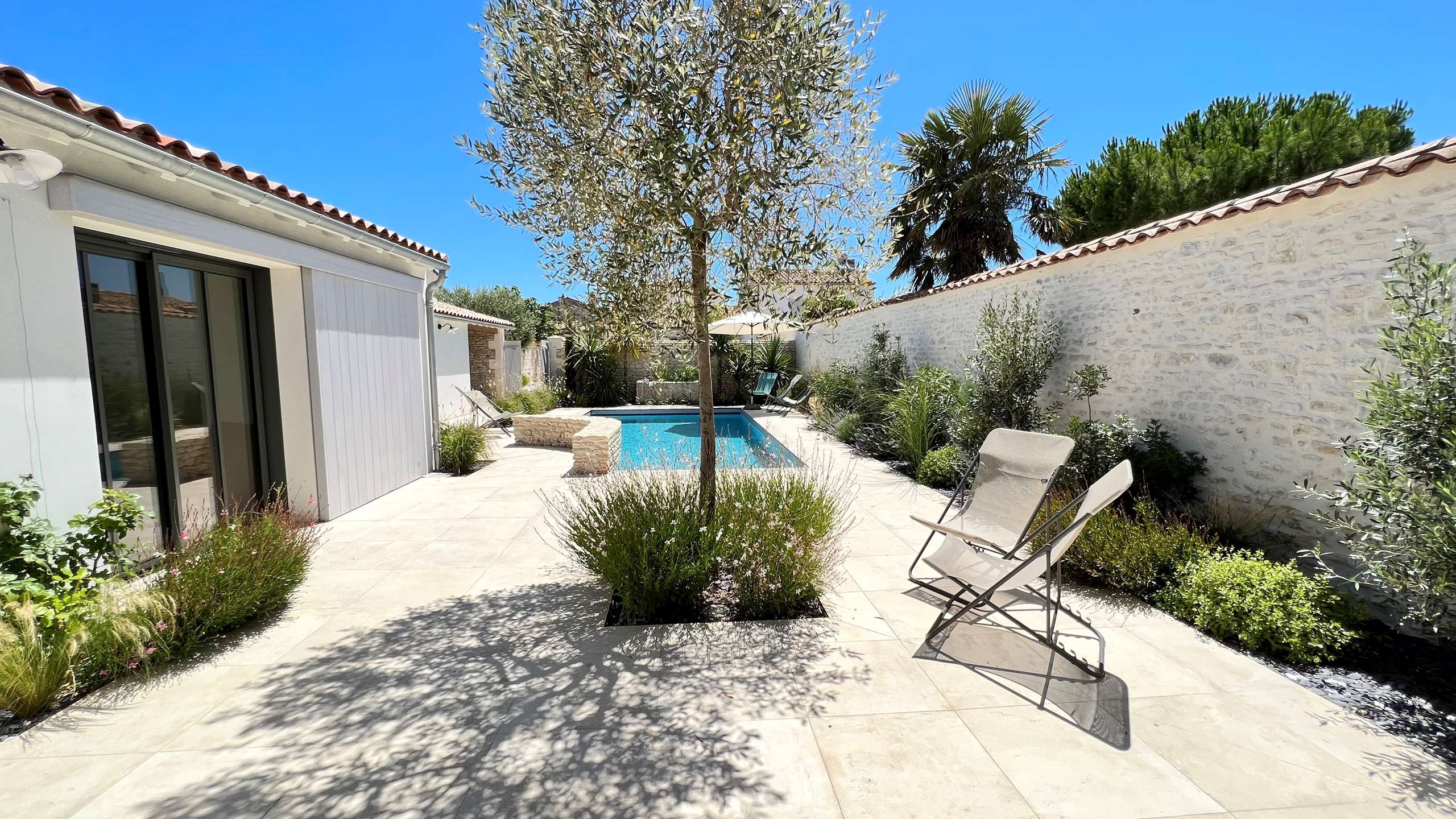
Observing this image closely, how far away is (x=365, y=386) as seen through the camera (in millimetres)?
6453

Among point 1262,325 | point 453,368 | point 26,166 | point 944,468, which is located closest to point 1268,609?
point 1262,325

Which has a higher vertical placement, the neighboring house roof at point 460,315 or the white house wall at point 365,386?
the neighboring house roof at point 460,315

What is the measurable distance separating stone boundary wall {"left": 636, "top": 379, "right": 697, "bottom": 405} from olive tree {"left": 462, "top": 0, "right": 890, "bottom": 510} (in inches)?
529

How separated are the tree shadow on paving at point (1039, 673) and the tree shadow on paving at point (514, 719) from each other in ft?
2.21

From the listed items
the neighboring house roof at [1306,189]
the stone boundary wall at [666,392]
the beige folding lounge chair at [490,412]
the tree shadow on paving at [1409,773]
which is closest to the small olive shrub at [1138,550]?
the tree shadow on paving at [1409,773]

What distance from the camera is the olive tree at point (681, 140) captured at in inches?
123

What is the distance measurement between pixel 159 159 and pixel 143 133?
0.63 ft

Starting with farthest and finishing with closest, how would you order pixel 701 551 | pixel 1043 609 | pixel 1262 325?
pixel 1262 325 → pixel 1043 609 → pixel 701 551

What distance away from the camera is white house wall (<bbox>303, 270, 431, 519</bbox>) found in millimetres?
5738

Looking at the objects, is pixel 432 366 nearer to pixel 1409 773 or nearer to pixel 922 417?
pixel 922 417

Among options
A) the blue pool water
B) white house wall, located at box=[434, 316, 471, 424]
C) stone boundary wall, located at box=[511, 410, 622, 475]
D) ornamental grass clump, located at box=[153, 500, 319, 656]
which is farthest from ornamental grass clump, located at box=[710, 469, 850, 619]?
white house wall, located at box=[434, 316, 471, 424]

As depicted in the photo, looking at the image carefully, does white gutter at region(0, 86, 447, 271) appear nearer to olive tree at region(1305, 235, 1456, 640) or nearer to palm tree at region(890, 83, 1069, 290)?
olive tree at region(1305, 235, 1456, 640)

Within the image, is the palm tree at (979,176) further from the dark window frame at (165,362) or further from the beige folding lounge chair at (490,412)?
the dark window frame at (165,362)

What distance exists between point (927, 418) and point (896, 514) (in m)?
2.52
